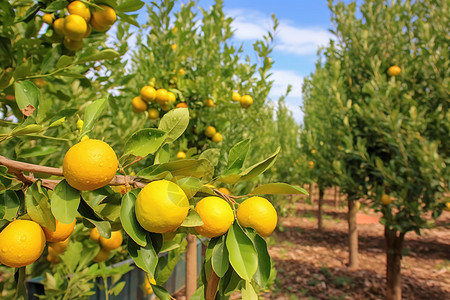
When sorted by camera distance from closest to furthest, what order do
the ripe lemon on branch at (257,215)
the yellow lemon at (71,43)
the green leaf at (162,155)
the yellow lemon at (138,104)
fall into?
the ripe lemon on branch at (257,215) → the green leaf at (162,155) → the yellow lemon at (71,43) → the yellow lemon at (138,104)

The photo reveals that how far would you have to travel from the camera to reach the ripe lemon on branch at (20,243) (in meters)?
0.63

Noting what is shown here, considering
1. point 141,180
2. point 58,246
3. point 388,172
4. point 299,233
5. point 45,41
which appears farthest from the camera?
point 299,233

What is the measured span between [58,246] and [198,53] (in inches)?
84.3

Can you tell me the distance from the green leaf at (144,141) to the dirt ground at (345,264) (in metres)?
3.69

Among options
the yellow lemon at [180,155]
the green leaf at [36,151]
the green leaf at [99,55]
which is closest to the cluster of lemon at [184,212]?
the green leaf at [36,151]

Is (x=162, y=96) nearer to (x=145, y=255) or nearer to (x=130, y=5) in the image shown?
(x=130, y=5)

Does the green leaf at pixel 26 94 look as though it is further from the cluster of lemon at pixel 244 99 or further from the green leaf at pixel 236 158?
the cluster of lemon at pixel 244 99

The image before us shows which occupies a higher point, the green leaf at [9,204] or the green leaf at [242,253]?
the green leaf at [9,204]

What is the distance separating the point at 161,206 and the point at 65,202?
0.64ft

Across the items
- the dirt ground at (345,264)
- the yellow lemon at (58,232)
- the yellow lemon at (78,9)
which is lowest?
the dirt ground at (345,264)

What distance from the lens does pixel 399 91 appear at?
3.81 metres

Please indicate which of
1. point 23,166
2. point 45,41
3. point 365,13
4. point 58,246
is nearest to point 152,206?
point 23,166

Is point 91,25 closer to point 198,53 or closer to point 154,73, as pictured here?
point 154,73

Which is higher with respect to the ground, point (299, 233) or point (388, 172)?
point (388, 172)
